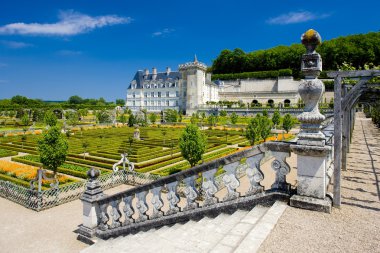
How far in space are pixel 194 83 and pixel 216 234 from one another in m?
73.9

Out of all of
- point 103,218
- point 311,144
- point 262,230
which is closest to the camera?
point 262,230

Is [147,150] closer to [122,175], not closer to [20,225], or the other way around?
[122,175]

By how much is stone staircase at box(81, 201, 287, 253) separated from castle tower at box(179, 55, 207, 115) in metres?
71.7

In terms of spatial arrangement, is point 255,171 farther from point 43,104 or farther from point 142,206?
point 43,104

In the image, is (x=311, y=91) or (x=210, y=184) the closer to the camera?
(x=311, y=91)

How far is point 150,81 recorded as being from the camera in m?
88.9

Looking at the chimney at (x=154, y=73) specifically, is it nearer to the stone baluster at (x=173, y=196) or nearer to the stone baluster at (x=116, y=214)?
the stone baluster at (x=116, y=214)

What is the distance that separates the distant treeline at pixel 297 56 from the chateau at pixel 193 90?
8.41m

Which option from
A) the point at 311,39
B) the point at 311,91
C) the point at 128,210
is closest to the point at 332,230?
the point at 311,91

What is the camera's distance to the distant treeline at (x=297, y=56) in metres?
75.5

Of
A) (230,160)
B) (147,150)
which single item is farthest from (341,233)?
(147,150)

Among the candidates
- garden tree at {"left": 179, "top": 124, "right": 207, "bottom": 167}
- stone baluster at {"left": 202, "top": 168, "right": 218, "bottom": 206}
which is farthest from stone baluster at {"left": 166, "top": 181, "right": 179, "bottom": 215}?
garden tree at {"left": 179, "top": 124, "right": 207, "bottom": 167}

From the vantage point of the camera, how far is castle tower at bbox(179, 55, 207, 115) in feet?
251

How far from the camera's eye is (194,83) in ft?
252
